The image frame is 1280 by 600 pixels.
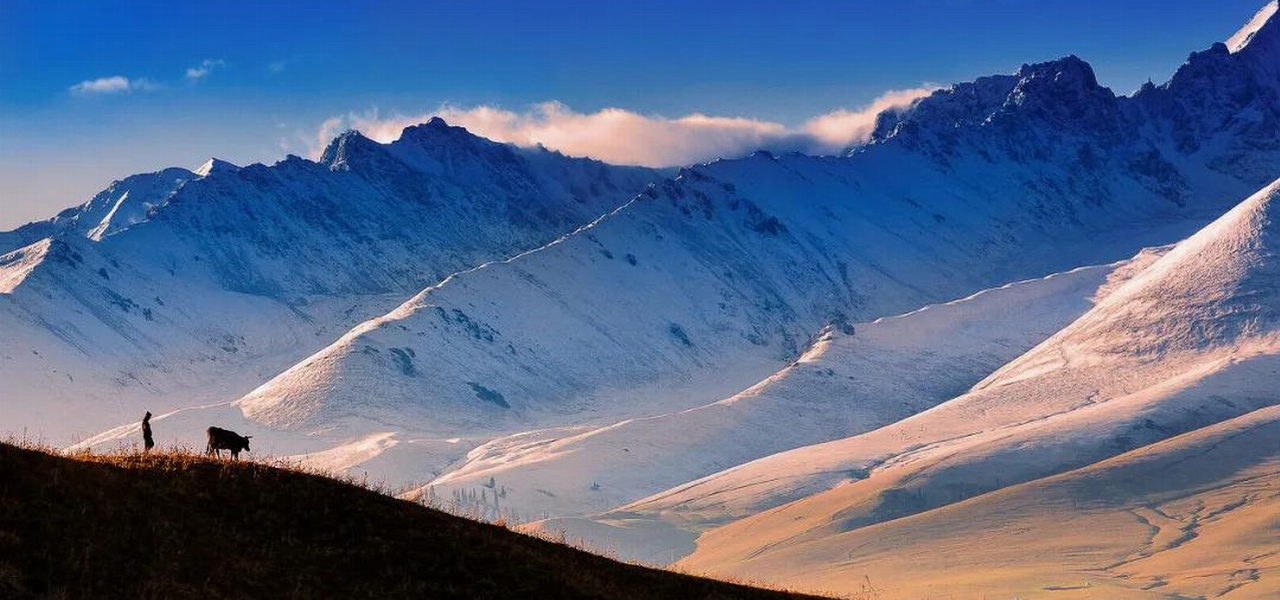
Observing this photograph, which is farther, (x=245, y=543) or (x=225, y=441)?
(x=225, y=441)

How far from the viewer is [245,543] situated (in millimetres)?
30531

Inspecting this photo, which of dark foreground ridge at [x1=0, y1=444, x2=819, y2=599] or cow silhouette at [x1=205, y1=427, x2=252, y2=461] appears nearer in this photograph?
dark foreground ridge at [x1=0, y1=444, x2=819, y2=599]

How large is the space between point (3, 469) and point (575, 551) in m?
12.6

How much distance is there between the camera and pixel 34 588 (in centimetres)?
2691

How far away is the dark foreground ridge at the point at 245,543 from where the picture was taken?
28219mm

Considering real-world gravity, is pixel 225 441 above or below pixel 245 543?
above

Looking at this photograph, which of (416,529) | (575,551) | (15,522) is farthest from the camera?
(575,551)

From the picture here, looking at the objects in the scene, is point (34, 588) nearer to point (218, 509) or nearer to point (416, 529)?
point (218, 509)

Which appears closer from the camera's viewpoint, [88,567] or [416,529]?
[88,567]

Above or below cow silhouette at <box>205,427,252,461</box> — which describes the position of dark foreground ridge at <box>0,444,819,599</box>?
below

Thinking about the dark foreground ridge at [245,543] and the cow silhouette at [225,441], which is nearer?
the dark foreground ridge at [245,543]

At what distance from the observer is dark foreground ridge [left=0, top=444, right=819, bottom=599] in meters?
28.2

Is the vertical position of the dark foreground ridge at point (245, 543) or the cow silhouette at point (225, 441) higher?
the cow silhouette at point (225, 441)

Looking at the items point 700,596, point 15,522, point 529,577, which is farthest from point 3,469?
point 700,596
